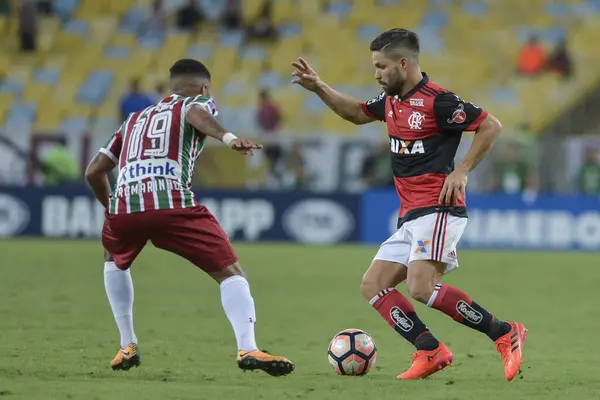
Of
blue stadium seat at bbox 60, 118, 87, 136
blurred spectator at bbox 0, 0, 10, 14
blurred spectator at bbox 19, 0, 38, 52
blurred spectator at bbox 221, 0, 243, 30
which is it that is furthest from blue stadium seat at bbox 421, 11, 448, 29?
blurred spectator at bbox 0, 0, 10, 14

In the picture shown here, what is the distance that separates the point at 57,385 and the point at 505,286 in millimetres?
8422

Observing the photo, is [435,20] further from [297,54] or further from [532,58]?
[297,54]

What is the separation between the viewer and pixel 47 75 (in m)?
26.2

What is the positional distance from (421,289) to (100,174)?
2.06 meters

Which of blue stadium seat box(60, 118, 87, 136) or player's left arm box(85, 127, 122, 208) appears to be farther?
blue stadium seat box(60, 118, 87, 136)

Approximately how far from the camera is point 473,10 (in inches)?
1062

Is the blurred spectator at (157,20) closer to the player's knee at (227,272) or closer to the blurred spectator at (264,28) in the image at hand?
the blurred spectator at (264,28)

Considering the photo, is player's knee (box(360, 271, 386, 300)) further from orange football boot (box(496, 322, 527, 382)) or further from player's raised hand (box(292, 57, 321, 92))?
player's raised hand (box(292, 57, 321, 92))

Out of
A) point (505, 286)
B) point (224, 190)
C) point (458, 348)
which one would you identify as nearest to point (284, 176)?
point (224, 190)

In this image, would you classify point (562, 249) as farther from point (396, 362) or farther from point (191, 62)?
point (191, 62)

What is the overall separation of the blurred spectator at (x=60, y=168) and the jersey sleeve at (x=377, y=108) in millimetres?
13081

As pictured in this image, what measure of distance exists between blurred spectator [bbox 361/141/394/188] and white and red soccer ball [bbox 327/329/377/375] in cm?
1286

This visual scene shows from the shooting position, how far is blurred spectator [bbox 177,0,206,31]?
1056 inches

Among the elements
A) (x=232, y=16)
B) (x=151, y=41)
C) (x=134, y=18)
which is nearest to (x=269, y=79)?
(x=232, y=16)
